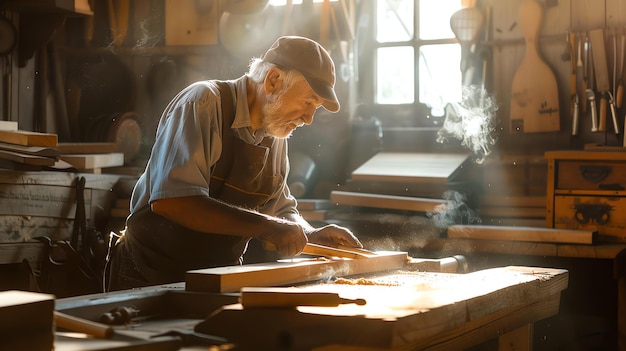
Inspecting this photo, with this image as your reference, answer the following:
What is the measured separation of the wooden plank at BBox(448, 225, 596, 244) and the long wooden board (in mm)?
1920

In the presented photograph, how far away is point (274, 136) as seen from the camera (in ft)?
11.6

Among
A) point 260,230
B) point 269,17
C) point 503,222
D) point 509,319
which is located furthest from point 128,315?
point 269,17

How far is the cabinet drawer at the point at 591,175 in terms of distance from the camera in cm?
482

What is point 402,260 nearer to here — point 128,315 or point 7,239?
point 128,315

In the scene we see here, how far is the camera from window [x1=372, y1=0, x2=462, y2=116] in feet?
19.9

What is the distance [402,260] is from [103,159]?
3391mm

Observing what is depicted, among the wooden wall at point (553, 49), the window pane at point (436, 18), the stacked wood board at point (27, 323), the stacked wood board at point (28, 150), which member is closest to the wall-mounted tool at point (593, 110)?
the wooden wall at point (553, 49)

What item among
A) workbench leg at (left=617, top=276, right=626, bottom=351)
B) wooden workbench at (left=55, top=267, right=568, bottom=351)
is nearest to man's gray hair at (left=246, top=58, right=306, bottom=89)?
wooden workbench at (left=55, top=267, right=568, bottom=351)

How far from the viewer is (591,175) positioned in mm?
4898

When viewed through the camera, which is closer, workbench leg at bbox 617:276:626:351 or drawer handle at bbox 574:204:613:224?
workbench leg at bbox 617:276:626:351

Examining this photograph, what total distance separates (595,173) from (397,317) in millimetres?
3419

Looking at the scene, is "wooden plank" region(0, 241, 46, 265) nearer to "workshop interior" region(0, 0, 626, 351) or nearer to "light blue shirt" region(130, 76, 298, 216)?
"workshop interior" region(0, 0, 626, 351)

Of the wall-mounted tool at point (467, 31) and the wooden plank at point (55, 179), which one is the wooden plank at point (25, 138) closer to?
the wooden plank at point (55, 179)

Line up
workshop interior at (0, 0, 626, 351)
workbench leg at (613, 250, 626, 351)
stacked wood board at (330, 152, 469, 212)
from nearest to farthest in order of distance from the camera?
workbench leg at (613, 250, 626, 351) < workshop interior at (0, 0, 626, 351) < stacked wood board at (330, 152, 469, 212)
